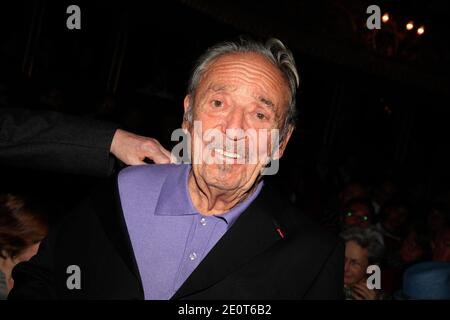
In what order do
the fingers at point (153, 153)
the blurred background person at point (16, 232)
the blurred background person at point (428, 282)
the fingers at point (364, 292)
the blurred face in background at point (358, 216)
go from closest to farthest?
the fingers at point (153, 153), the blurred background person at point (16, 232), the blurred background person at point (428, 282), the fingers at point (364, 292), the blurred face in background at point (358, 216)

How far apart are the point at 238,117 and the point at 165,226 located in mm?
514

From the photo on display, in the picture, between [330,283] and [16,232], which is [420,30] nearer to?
[330,283]

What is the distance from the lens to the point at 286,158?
776 cm

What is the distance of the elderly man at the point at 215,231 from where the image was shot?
1.34 metres

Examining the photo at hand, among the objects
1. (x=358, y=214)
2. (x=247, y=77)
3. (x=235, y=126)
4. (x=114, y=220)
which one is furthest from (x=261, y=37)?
(x=114, y=220)

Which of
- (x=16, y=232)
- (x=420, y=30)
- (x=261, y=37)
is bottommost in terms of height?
(x=16, y=232)

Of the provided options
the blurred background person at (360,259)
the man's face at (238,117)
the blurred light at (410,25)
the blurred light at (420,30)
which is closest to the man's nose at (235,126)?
the man's face at (238,117)

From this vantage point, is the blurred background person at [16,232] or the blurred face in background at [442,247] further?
the blurred face in background at [442,247]

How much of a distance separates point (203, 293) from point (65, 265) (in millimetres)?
546

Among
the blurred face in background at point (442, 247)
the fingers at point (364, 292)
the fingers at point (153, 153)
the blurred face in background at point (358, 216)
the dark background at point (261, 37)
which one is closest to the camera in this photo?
the fingers at point (153, 153)

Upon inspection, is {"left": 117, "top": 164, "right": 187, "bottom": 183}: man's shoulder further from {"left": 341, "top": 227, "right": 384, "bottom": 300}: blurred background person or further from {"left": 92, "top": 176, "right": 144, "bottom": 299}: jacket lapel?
{"left": 341, "top": 227, "right": 384, "bottom": 300}: blurred background person

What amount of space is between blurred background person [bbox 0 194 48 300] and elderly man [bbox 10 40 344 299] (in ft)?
2.88

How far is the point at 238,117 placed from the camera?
54.1 inches

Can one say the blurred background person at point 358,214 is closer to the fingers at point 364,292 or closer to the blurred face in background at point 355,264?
the blurred face in background at point 355,264
